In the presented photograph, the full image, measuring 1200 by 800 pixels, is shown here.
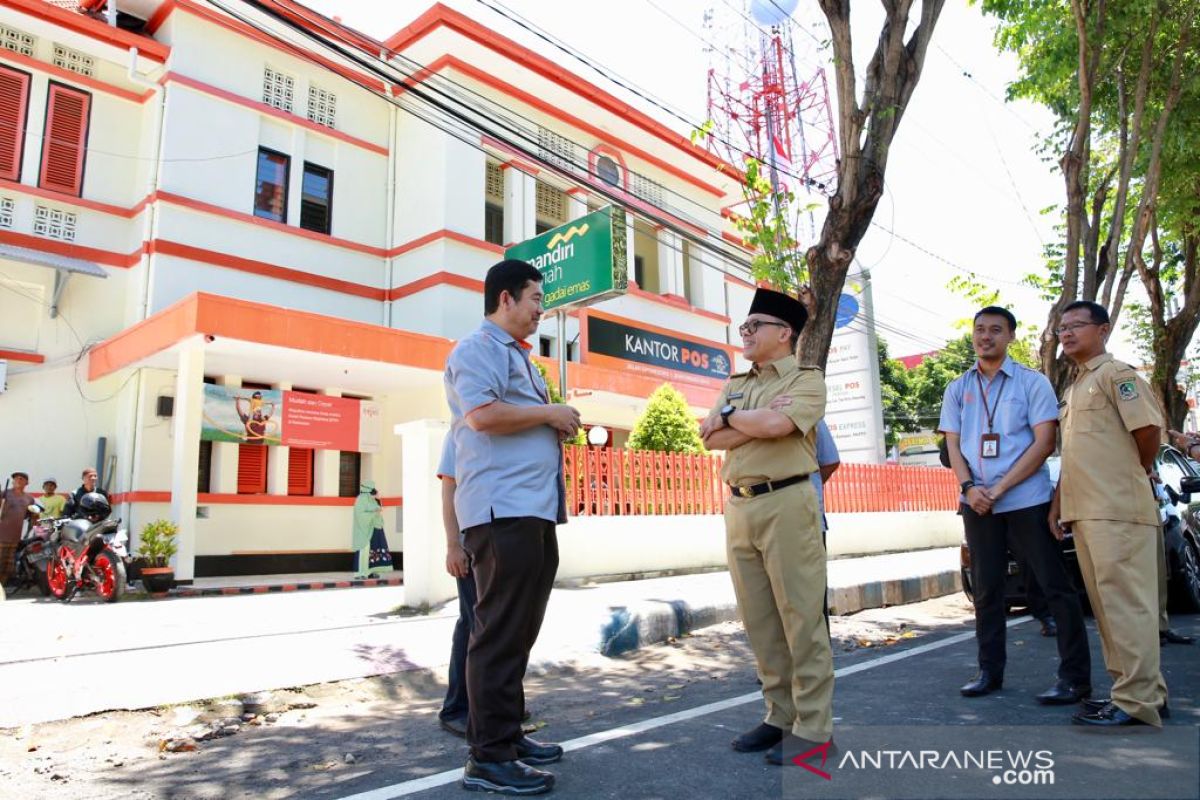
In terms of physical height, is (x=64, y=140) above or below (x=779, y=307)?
above

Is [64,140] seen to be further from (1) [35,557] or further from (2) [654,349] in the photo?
(2) [654,349]

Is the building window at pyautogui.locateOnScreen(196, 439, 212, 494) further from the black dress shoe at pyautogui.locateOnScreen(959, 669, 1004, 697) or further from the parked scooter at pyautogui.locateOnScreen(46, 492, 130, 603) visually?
the black dress shoe at pyautogui.locateOnScreen(959, 669, 1004, 697)

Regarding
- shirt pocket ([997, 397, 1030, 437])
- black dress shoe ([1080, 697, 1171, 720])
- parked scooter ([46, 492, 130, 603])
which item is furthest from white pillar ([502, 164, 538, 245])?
black dress shoe ([1080, 697, 1171, 720])

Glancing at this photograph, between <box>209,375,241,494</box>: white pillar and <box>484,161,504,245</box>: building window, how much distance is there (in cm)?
Result: 616

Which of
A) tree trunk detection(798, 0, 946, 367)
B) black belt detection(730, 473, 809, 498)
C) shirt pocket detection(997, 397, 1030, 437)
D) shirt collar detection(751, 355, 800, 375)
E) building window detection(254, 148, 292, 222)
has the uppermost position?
building window detection(254, 148, 292, 222)

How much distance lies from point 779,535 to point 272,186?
13.3m

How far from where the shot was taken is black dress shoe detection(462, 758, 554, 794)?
9.04 feet

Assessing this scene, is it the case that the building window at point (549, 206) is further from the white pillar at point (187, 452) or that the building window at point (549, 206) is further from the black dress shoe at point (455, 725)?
the black dress shoe at point (455, 725)

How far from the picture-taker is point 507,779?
9.09 ft

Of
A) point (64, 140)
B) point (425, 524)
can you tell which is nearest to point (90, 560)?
point (425, 524)

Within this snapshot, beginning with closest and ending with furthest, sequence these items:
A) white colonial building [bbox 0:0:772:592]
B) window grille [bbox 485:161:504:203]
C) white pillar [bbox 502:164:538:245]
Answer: white colonial building [bbox 0:0:772:592] → white pillar [bbox 502:164:538:245] → window grille [bbox 485:161:504:203]

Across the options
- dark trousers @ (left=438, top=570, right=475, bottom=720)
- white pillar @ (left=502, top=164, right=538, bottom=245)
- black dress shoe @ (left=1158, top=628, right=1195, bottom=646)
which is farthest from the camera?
white pillar @ (left=502, top=164, right=538, bottom=245)

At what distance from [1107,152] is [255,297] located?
13912 mm

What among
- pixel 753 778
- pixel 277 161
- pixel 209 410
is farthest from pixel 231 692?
pixel 277 161
